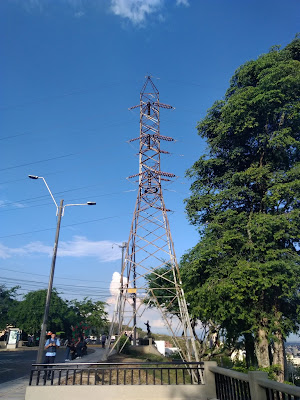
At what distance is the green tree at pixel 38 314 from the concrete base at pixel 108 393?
124 ft

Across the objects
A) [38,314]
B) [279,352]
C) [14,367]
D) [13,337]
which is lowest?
[14,367]

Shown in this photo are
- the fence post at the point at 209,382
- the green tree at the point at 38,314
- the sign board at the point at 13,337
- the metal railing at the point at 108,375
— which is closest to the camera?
the fence post at the point at 209,382

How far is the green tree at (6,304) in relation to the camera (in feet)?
141

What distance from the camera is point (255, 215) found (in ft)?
50.3

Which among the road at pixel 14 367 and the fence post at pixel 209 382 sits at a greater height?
the fence post at pixel 209 382

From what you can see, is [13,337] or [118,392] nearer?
[118,392]

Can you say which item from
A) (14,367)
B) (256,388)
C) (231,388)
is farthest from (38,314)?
(256,388)

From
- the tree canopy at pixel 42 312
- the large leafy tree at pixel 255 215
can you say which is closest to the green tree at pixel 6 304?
the tree canopy at pixel 42 312

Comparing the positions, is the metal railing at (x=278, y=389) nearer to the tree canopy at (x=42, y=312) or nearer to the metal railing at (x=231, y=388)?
the metal railing at (x=231, y=388)

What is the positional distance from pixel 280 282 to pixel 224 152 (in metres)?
8.25

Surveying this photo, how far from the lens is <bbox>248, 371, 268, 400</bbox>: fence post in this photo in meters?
5.16

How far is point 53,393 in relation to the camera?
755 centimetres

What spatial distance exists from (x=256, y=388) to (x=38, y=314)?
42.7 m

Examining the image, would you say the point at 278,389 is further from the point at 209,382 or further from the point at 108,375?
the point at 108,375
